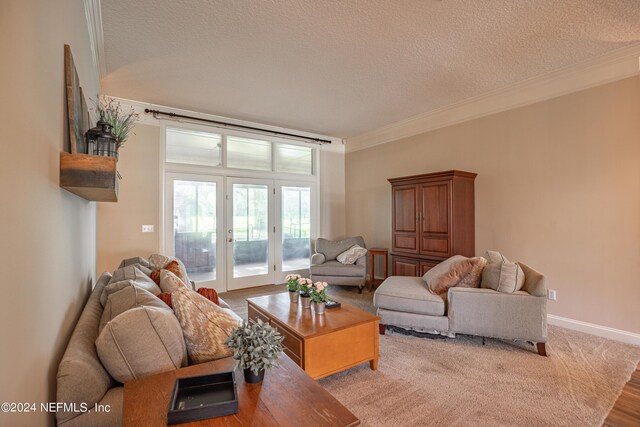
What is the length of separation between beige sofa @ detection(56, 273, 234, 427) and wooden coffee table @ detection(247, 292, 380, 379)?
1.21 meters

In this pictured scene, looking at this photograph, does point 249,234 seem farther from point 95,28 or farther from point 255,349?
point 255,349

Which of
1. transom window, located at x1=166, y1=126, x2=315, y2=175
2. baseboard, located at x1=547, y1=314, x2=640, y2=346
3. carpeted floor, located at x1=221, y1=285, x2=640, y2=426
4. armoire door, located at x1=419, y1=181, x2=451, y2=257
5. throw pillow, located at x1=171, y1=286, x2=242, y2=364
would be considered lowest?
carpeted floor, located at x1=221, y1=285, x2=640, y2=426

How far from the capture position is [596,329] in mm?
3178

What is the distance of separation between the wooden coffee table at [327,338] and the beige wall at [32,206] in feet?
4.51

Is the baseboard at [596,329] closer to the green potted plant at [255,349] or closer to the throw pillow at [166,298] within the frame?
the green potted plant at [255,349]

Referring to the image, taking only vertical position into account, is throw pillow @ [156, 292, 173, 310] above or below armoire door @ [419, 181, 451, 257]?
below

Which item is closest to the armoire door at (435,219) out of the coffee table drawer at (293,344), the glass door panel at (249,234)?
the coffee table drawer at (293,344)

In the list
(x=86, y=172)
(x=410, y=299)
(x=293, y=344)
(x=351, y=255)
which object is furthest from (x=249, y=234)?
(x=86, y=172)

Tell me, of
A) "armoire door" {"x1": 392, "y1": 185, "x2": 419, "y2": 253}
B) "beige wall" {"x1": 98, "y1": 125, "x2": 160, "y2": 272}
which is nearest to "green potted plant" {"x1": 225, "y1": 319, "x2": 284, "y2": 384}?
"armoire door" {"x1": 392, "y1": 185, "x2": 419, "y2": 253}

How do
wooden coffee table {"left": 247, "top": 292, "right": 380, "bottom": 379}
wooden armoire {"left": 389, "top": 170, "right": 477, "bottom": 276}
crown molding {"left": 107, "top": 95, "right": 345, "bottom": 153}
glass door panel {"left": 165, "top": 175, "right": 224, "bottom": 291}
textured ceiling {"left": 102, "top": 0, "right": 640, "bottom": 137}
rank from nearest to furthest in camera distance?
wooden coffee table {"left": 247, "top": 292, "right": 380, "bottom": 379}
textured ceiling {"left": 102, "top": 0, "right": 640, "bottom": 137}
wooden armoire {"left": 389, "top": 170, "right": 477, "bottom": 276}
crown molding {"left": 107, "top": 95, "right": 345, "bottom": 153}
glass door panel {"left": 165, "top": 175, "right": 224, "bottom": 291}

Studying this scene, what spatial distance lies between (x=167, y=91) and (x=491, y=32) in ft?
12.4

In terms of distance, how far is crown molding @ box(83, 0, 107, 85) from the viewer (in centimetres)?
223

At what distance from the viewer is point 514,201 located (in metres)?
3.85

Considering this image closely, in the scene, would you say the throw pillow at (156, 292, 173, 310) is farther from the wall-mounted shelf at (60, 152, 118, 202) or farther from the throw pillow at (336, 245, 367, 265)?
the throw pillow at (336, 245, 367, 265)
